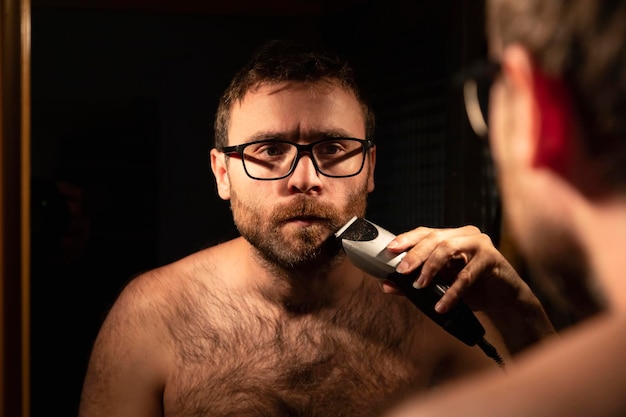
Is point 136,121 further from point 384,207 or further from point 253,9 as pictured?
point 384,207

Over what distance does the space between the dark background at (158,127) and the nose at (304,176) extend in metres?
0.10

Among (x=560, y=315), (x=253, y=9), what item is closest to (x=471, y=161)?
(x=560, y=315)

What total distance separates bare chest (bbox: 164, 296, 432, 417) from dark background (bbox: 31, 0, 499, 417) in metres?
0.14

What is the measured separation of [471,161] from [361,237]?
0.19 metres

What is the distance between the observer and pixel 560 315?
904 mm

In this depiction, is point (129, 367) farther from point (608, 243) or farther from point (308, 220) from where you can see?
point (608, 243)

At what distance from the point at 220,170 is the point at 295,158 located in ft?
0.37

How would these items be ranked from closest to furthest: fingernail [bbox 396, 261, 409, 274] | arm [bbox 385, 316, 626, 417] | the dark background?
arm [bbox 385, 316, 626, 417] < fingernail [bbox 396, 261, 409, 274] < the dark background

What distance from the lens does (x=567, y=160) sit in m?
0.55

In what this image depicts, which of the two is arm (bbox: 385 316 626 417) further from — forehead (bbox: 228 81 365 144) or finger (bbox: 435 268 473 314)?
forehead (bbox: 228 81 365 144)

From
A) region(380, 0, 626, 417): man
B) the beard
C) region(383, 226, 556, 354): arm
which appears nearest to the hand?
region(383, 226, 556, 354): arm

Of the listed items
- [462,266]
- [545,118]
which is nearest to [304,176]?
[462,266]

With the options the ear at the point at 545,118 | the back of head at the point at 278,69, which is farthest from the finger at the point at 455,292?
the ear at the point at 545,118

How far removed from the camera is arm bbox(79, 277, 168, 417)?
1.06 metres
